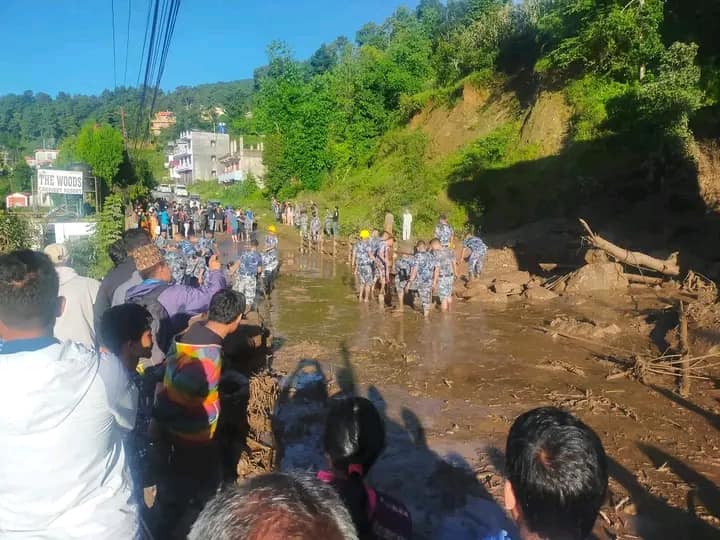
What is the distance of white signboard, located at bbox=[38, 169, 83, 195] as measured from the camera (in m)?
17.3

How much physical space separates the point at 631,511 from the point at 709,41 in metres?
18.6

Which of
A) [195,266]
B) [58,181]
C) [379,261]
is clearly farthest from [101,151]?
[379,261]

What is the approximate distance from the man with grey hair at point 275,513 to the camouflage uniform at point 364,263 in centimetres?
1195

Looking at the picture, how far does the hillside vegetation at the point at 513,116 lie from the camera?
19.2m

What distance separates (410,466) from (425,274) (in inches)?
263

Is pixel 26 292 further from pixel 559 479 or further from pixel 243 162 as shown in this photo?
pixel 243 162

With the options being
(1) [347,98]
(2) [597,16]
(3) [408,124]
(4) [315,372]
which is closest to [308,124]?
(1) [347,98]

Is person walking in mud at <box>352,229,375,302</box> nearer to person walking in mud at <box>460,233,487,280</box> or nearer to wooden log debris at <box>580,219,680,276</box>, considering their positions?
person walking in mud at <box>460,233,487,280</box>

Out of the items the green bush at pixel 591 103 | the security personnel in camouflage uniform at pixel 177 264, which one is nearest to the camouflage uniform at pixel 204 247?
the security personnel in camouflage uniform at pixel 177 264

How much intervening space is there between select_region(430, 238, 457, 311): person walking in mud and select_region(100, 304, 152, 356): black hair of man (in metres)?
9.17

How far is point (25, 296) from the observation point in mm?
2291

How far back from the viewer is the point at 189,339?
3688 millimetres

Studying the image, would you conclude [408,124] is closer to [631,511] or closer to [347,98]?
[347,98]

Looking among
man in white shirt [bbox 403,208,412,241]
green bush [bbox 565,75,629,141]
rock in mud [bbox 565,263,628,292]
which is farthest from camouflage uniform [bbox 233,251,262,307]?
green bush [bbox 565,75,629,141]
